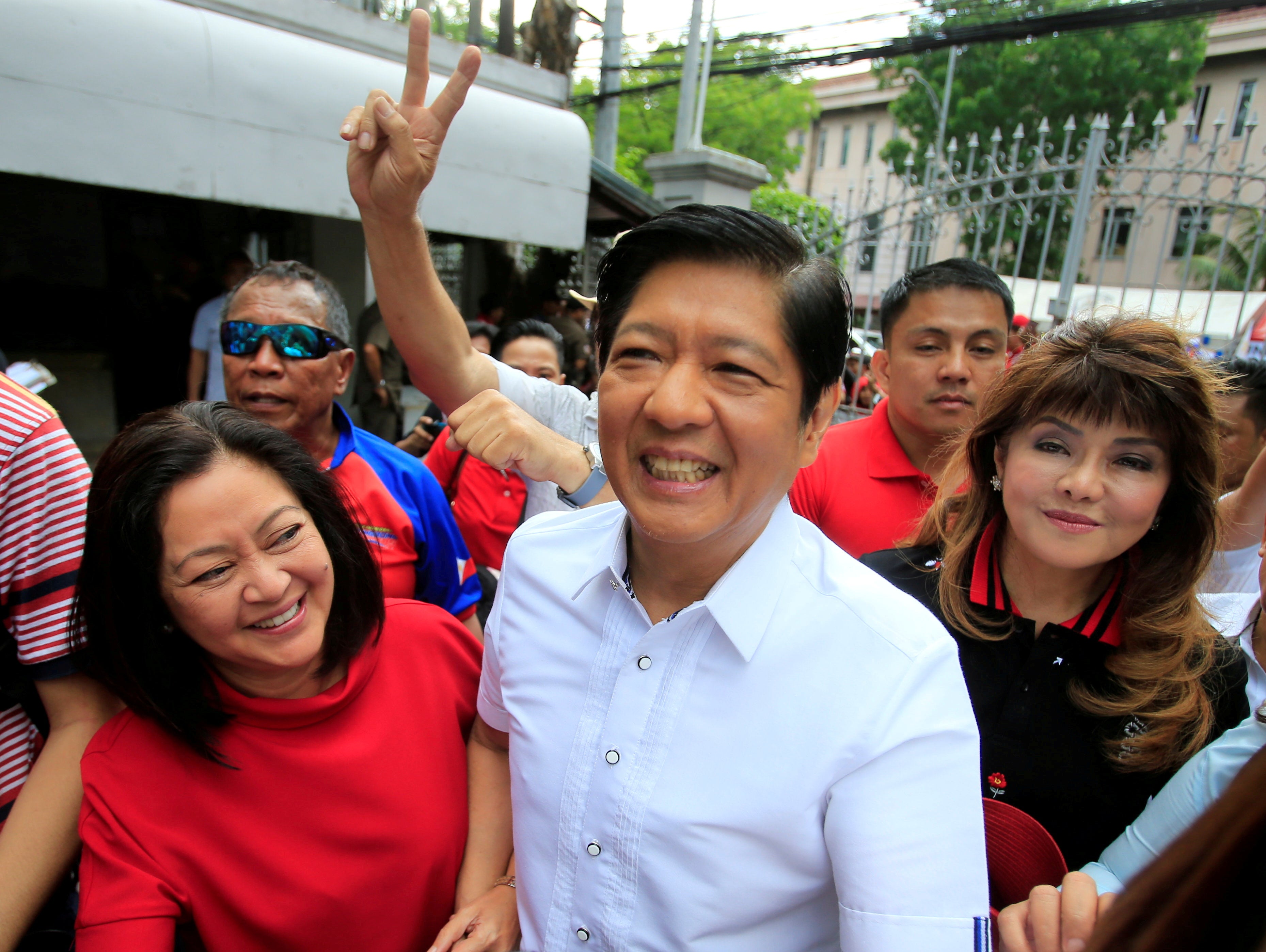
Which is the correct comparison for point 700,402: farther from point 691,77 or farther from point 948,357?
point 691,77

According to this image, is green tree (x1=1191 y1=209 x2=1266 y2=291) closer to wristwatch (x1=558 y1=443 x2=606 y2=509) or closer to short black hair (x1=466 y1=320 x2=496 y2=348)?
short black hair (x1=466 y1=320 x2=496 y2=348)

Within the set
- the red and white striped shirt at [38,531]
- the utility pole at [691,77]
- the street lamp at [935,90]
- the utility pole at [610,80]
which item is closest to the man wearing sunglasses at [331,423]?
the red and white striped shirt at [38,531]

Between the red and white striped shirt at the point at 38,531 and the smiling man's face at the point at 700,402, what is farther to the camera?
the red and white striped shirt at the point at 38,531

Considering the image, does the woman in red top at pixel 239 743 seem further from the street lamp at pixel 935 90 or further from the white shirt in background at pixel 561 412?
the street lamp at pixel 935 90

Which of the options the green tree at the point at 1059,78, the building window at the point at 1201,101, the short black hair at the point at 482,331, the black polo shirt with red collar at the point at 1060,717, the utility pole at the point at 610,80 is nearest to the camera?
the black polo shirt with red collar at the point at 1060,717

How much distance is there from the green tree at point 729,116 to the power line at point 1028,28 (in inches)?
395

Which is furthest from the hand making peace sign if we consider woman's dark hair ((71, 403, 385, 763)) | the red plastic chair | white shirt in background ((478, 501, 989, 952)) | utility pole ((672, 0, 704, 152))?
utility pole ((672, 0, 704, 152))

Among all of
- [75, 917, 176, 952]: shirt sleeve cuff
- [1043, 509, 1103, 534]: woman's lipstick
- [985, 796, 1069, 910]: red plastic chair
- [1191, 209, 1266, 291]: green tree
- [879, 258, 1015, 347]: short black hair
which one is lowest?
[75, 917, 176, 952]: shirt sleeve cuff

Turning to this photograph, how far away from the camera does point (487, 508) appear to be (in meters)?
2.99

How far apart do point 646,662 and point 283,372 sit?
154 centimetres

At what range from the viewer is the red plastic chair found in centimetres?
131

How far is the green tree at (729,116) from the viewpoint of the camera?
19.9 meters

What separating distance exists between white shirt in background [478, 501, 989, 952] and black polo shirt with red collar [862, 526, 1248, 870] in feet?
1.60

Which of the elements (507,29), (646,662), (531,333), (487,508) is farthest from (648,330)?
(507,29)
